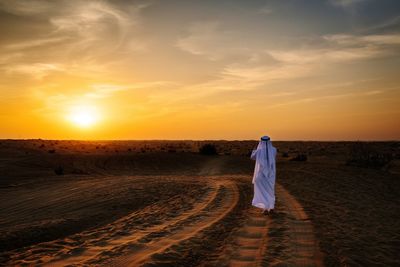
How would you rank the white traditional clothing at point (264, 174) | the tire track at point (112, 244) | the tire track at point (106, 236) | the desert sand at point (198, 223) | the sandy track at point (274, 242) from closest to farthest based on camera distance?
1. the sandy track at point (274, 242)
2. the tire track at point (112, 244)
3. the desert sand at point (198, 223)
4. the tire track at point (106, 236)
5. the white traditional clothing at point (264, 174)

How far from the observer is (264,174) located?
1220 centimetres

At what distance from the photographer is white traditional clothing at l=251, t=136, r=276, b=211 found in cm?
1188

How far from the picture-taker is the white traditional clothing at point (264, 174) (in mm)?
11883

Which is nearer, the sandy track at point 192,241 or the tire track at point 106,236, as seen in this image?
the sandy track at point 192,241

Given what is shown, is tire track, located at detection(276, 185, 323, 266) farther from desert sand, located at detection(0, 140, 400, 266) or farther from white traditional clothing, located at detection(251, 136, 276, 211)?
white traditional clothing, located at detection(251, 136, 276, 211)

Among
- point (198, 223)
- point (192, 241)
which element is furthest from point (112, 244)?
point (198, 223)

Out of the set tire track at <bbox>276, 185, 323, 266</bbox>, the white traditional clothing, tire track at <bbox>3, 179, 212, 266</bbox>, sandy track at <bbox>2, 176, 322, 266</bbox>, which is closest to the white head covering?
the white traditional clothing

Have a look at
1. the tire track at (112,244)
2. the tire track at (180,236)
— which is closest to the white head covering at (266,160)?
the tire track at (180,236)

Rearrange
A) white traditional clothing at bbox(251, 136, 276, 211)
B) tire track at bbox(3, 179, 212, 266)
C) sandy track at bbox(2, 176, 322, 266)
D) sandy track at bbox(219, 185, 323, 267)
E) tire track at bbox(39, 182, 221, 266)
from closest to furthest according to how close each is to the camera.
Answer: sandy track at bbox(219, 185, 323, 267)
sandy track at bbox(2, 176, 322, 266)
tire track at bbox(39, 182, 221, 266)
tire track at bbox(3, 179, 212, 266)
white traditional clothing at bbox(251, 136, 276, 211)

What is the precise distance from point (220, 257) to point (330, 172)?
58.9ft

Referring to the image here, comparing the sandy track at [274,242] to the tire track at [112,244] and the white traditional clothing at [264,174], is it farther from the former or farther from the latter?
the tire track at [112,244]

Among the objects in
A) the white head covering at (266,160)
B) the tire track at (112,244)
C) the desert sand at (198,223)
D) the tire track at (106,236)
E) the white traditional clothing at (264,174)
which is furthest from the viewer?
the white head covering at (266,160)

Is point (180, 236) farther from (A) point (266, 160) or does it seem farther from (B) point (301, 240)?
(A) point (266, 160)

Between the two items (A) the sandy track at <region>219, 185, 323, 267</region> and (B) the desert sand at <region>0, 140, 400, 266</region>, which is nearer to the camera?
(A) the sandy track at <region>219, 185, 323, 267</region>
